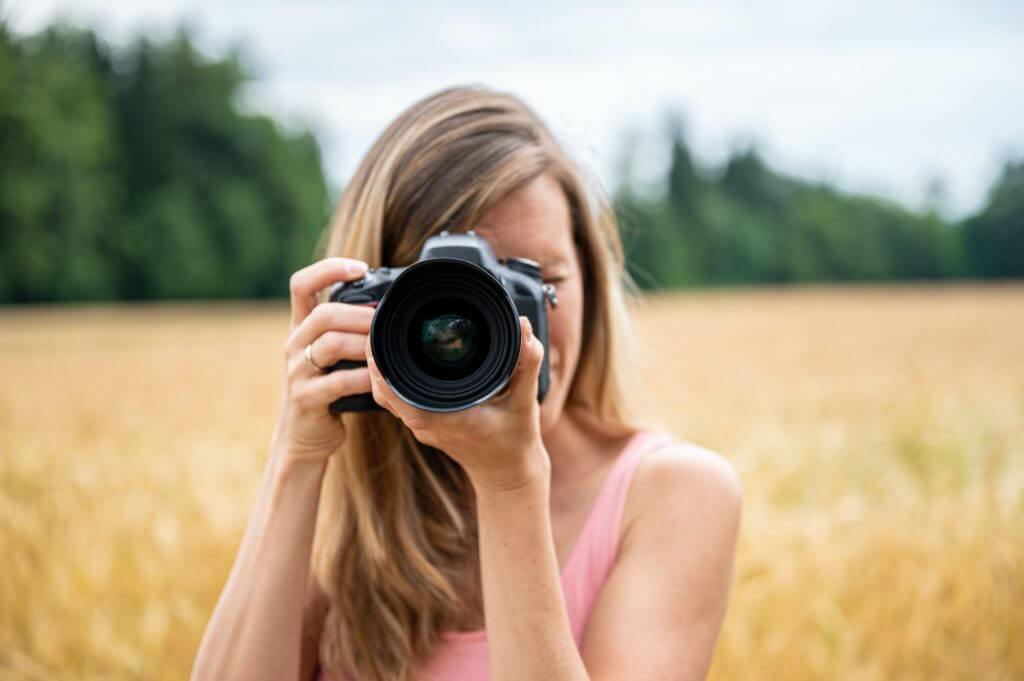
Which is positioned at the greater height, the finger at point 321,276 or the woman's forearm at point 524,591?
the finger at point 321,276

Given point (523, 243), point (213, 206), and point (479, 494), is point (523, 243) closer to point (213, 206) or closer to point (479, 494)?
point (479, 494)

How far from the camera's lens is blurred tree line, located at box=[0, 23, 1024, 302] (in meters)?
23.3

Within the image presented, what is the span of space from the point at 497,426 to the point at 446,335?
151mm

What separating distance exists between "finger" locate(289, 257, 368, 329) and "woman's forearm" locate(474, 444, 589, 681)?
41 cm

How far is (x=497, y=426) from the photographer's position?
1.10 meters

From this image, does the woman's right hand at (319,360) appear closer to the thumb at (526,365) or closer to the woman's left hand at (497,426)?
the woman's left hand at (497,426)

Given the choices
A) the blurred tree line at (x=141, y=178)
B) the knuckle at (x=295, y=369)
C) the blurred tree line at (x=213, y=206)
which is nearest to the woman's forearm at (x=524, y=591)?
the knuckle at (x=295, y=369)

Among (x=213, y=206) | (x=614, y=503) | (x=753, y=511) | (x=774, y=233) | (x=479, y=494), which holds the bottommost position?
(x=774, y=233)

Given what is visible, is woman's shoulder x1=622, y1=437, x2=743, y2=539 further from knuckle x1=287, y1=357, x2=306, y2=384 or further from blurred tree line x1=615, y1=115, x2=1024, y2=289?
blurred tree line x1=615, y1=115, x2=1024, y2=289

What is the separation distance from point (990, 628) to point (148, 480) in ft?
11.0

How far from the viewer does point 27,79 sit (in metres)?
22.5

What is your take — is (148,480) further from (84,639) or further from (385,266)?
(385,266)

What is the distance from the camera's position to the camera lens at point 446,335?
1.08m

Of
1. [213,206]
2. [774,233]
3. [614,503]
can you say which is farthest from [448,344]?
[774,233]
